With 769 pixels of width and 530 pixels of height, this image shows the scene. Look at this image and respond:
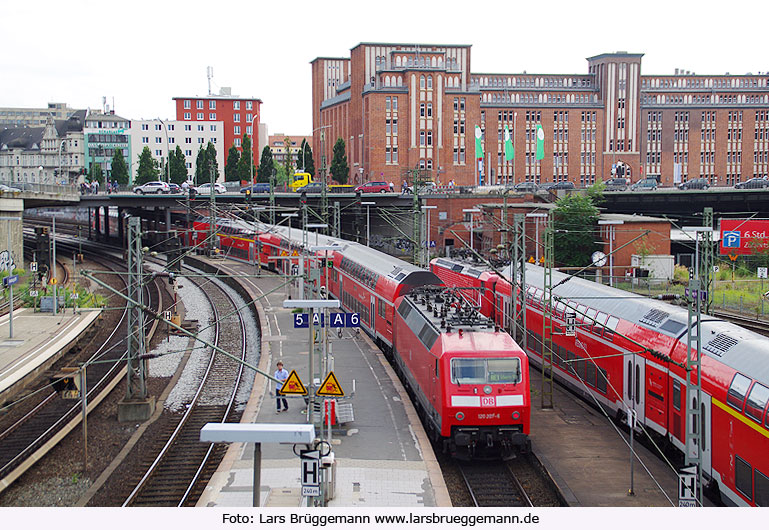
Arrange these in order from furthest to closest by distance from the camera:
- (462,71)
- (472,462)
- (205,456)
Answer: (462,71)
(205,456)
(472,462)

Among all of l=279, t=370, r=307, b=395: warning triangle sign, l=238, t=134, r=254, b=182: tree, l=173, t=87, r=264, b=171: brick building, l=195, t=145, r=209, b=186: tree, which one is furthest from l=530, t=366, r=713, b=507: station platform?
l=173, t=87, r=264, b=171: brick building

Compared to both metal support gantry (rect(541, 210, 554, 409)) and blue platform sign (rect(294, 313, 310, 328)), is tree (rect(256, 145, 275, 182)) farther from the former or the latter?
blue platform sign (rect(294, 313, 310, 328))

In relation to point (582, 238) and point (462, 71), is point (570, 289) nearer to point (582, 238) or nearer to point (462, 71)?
point (582, 238)

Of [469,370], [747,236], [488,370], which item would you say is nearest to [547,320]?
[488,370]

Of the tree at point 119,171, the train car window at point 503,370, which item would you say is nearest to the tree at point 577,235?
the train car window at point 503,370

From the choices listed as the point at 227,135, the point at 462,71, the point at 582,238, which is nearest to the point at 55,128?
the point at 227,135

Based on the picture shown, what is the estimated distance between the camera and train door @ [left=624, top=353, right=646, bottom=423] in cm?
1881

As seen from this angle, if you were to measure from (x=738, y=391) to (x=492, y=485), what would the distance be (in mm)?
5374

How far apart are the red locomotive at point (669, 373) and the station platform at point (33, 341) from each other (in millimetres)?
15140

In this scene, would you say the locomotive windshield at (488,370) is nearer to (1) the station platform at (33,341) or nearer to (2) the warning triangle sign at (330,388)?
(2) the warning triangle sign at (330,388)

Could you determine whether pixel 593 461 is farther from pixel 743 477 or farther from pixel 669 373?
pixel 743 477
